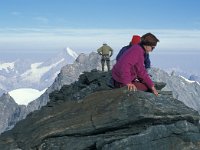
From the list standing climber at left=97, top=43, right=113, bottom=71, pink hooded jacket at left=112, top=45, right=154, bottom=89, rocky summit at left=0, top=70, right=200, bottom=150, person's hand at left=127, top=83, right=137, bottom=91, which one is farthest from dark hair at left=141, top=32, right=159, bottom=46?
standing climber at left=97, top=43, right=113, bottom=71

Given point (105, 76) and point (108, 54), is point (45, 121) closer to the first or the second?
point (105, 76)

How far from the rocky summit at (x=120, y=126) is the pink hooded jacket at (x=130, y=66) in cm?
81

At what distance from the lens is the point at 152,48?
20.7 m

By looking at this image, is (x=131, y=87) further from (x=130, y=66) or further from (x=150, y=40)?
(x=150, y=40)

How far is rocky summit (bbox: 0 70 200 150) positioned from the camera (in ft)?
61.1

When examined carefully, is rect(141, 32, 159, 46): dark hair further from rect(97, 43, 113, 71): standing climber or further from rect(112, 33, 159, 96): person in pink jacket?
rect(97, 43, 113, 71): standing climber

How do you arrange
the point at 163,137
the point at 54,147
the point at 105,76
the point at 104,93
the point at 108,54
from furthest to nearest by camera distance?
the point at 108,54
the point at 105,76
the point at 104,93
the point at 54,147
the point at 163,137

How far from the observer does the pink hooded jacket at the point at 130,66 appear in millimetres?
20234

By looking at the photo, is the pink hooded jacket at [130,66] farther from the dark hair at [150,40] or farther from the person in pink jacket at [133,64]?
the dark hair at [150,40]

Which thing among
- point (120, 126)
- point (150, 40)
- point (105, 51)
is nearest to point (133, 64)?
point (150, 40)

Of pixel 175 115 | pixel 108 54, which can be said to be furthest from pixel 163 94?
pixel 108 54

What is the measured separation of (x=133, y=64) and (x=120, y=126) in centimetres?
→ 309

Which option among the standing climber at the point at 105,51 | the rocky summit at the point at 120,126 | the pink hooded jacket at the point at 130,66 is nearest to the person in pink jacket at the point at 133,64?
the pink hooded jacket at the point at 130,66

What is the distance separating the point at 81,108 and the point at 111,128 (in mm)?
2662
